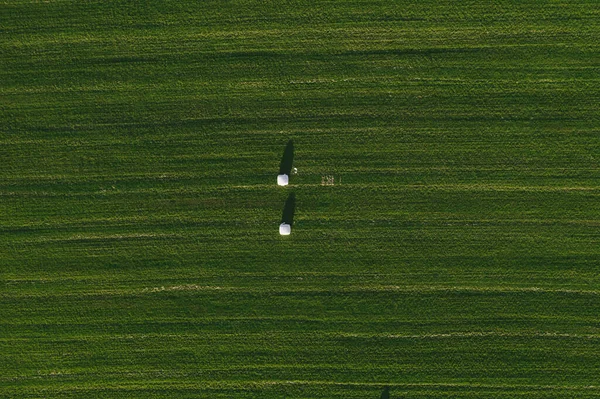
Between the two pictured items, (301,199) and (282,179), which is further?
(301,199)

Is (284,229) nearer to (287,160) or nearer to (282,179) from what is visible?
(282,179)

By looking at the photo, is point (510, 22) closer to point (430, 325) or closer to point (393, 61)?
point (393, 61)

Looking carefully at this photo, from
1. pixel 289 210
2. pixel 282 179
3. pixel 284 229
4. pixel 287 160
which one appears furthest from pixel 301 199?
pixel 287 160

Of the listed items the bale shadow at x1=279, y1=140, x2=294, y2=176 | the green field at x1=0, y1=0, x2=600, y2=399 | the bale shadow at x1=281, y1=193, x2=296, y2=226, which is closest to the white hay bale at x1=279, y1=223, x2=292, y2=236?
the bale shadow at x1=281, y1=193, x2=296, y2=226

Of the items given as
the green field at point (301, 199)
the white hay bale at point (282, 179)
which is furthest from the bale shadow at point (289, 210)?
the white hay bale at point (282, 179)

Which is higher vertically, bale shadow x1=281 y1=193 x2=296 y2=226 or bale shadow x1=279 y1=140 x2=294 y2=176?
bale shadow x1=279 y1=140 x2=294 y2=176

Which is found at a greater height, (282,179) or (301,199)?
(282,179)

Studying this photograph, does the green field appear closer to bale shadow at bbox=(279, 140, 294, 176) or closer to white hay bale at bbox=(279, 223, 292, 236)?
bale shadow at bbox=(279, 140, 294, 176)
